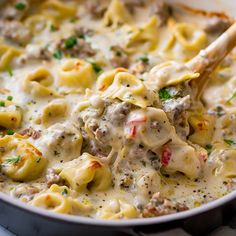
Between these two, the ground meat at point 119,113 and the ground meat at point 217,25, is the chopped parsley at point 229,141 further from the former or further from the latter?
the ground meat at point 217,25

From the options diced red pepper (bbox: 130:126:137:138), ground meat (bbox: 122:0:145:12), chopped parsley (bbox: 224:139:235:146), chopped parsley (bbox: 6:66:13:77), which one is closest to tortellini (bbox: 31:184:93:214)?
diced red pepper (bbox: 130:126:137:138)

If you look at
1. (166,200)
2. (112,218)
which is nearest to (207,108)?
(166,200)

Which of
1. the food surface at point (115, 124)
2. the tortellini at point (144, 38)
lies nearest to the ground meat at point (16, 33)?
the food surface at point (115, 124)

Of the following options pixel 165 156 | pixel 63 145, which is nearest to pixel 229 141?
pixel 165 156

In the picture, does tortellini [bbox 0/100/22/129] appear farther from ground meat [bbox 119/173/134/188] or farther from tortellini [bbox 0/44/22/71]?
ground meat [bbox 119/173/134/188]

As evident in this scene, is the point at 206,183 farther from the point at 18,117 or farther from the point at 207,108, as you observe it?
the point at 18,117

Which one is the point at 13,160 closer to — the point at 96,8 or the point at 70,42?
the point at 70,42

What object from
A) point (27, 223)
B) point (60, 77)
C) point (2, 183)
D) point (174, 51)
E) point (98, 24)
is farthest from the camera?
point (98, 24)

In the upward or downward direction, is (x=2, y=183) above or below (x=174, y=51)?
below
